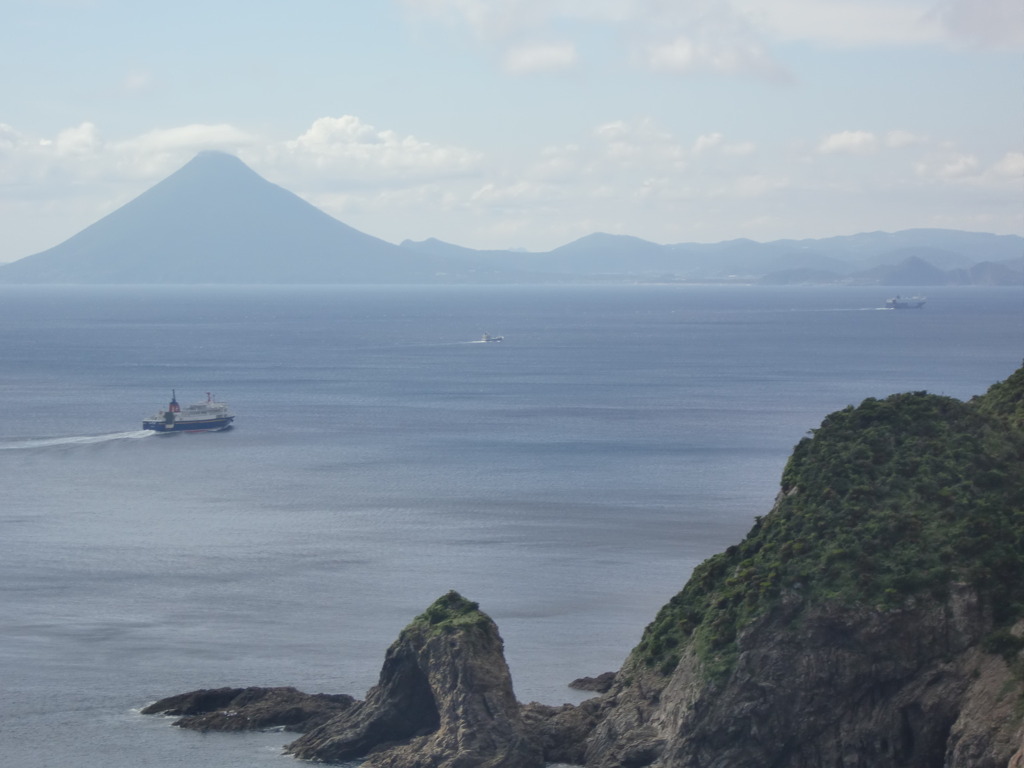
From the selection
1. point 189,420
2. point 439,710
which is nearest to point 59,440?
point 189,420

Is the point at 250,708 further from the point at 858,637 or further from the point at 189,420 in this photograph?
the point at 189,420

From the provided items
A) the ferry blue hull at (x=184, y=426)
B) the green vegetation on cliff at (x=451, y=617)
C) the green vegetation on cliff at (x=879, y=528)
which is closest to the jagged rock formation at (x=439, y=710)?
the green vegetation on cliff at (x=451, y=617)

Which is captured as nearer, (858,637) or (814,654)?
(858,637)

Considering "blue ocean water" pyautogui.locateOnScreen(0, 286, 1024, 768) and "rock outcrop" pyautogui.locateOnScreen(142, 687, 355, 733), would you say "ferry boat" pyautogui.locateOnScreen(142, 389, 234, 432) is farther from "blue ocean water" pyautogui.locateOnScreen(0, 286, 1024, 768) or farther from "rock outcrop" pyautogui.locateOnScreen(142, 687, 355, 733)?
"rock outcrop" pyautogui.locateOnScreen(142, 687, 355, 733)

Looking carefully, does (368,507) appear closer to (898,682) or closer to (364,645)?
(364,645)

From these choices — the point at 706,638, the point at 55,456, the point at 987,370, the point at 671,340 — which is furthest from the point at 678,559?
the point at 671,340

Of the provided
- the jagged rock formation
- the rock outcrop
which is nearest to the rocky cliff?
Answer: the jagged rock formation
